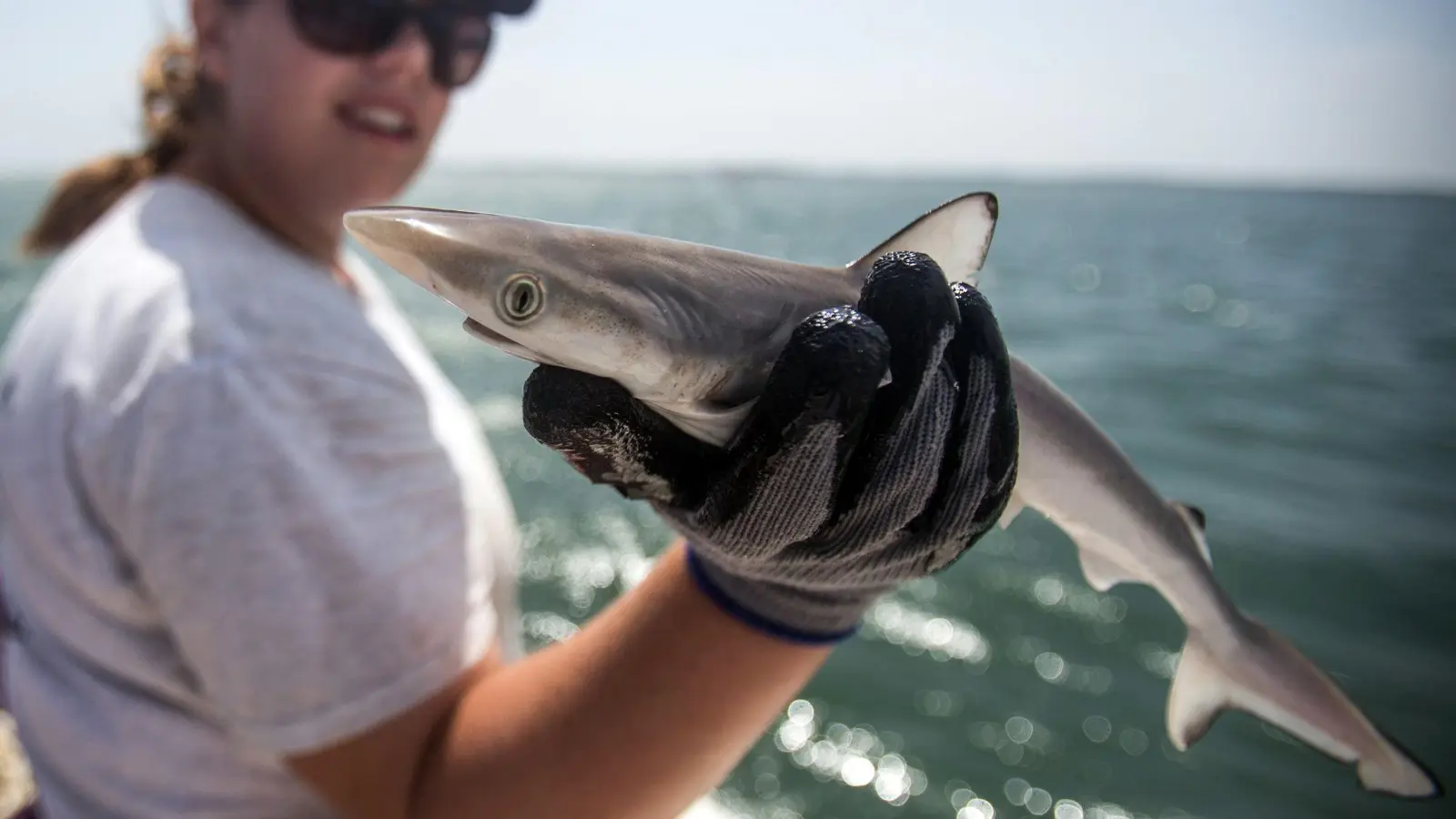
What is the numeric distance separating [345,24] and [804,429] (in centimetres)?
195

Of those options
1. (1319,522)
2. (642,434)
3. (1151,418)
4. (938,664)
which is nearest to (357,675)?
(642,434)

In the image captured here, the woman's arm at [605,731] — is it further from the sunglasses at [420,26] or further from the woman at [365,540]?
the sunglasses at [420,26]

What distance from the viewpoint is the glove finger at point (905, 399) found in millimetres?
1371

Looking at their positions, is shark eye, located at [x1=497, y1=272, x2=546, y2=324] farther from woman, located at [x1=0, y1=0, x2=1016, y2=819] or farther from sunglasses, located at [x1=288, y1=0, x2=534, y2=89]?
sunglasses, located at [x1=288, y1=0, x2=534, y2=89]

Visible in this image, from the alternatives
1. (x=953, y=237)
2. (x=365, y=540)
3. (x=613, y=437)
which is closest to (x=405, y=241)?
(x=613, y=437)

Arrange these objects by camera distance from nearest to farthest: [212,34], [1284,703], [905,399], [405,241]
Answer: [405,241], [905,399], [1284,703], [212,34]

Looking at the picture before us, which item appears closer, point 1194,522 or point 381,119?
point 1194,522

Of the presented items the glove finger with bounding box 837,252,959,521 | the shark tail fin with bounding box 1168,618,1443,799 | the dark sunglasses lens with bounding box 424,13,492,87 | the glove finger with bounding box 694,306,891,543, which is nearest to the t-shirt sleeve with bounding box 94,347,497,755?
the glove finger with bounding box 694,306,891,543

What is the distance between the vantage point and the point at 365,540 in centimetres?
168

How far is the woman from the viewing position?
1.39 m

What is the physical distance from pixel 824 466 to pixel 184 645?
1348 mm

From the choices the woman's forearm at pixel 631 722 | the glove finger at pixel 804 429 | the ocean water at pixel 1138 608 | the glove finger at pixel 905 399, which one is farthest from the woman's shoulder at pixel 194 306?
the ocean water at pixel 1138 608

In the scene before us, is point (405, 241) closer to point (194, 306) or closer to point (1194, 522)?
point (194, 306)

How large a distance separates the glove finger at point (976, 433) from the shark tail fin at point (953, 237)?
23 cm
